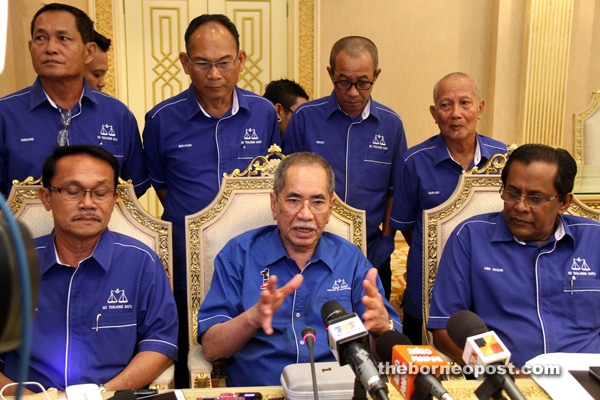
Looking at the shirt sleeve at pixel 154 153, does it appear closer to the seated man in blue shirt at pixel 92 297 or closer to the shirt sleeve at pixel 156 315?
the seated man in blue shirt at pixel 92 297

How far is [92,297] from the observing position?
1888mm

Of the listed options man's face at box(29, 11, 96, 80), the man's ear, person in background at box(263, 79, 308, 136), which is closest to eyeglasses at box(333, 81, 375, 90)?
person in background at box(263, 79, 308, 136)

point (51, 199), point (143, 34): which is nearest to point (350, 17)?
point (143, 34)

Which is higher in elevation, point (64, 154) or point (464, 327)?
point (64, 154)

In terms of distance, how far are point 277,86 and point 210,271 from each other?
1748mm

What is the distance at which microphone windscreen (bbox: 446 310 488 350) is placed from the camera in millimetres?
1082

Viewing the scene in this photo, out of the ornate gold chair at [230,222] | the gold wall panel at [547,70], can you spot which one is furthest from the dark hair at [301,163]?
the gold wall panel at [547,70]

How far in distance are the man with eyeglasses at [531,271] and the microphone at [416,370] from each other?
0.97m

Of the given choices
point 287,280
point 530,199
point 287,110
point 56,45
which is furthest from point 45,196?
point 287,110

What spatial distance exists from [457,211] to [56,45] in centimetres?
185

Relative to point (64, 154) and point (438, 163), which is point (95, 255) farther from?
point (438, 163)

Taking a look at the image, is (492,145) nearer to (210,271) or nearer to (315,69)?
(210,271)

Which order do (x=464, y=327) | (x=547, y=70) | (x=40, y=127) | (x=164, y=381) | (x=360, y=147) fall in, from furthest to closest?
1. (x=547, y=70)
2. (x=360, y=147)
3. (x=40, y=127)
4. (x=164, y=381)
5. (x=464, y=327)

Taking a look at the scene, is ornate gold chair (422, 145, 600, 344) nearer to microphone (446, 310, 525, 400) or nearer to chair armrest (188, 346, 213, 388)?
chair armrest (188, 346, 213, 388)
